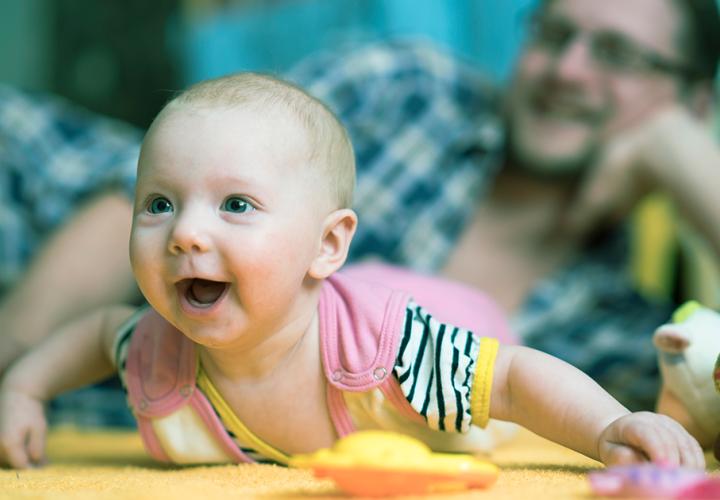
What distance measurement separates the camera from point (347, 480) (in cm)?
77

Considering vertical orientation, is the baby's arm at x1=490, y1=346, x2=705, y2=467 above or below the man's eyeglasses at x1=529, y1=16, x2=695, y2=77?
below

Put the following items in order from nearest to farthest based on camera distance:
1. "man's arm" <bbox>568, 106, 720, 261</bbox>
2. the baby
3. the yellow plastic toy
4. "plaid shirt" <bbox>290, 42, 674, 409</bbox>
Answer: the yellow plastic toy → the baby → "man's arm" <bbox>568, 106, 720, 261</bbox> → "plaid shirt" <bbox>290, 42, 674, 409</bbox>

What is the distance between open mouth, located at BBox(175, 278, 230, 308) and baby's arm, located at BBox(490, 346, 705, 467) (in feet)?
0.92

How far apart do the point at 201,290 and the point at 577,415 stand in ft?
1.20

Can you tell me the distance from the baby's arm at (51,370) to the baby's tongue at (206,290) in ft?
0.77

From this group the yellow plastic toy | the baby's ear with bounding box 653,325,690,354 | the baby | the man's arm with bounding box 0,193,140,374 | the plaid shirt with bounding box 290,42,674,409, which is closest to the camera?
the yellow plastic toy

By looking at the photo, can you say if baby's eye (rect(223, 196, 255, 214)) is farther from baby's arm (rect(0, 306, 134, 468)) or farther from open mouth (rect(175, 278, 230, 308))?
baby's arm (rect(0, 306, 134, 468))

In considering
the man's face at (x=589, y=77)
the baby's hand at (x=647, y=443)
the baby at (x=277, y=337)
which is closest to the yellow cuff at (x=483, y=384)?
the baby at (x=277, y=337)

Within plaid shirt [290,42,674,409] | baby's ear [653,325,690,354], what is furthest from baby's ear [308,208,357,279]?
plaid shirt [290,42,674,409]

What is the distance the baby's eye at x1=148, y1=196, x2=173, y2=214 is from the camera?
0.88 meters

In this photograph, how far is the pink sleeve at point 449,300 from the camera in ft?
4.05

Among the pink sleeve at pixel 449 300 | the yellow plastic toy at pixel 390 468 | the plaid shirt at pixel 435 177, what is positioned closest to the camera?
the yellow plastic toy at pixel 390 468

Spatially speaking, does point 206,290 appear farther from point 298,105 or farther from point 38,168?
point 38,168

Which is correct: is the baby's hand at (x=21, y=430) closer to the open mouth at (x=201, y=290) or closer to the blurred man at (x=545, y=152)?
the open mouth at (x=201, y=290)
